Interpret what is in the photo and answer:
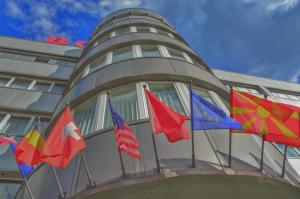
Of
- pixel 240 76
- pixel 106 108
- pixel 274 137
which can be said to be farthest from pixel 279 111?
pixel 240 76

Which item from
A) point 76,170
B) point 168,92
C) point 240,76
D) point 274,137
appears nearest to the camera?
point 76,170

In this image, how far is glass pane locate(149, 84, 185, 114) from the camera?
7797 mm

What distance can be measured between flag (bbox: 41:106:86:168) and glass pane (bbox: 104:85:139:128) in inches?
59.2

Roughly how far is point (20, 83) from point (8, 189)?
8.69 metres

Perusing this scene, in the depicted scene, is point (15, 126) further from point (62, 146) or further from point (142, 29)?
point (142, 29)

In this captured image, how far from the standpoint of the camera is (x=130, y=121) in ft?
23.2

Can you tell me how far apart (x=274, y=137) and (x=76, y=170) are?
504 centimetres

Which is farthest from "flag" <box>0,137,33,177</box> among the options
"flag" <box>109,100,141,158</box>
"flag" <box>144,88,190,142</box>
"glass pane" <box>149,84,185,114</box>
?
"glass pane" <box>149,84,185,114</box>

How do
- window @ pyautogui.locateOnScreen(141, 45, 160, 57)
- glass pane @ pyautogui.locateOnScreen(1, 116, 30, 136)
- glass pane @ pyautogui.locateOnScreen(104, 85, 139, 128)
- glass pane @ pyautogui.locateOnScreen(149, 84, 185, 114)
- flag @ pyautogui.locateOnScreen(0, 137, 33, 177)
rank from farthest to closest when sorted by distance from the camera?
glass pane @ pyautogui.locateOnScreen(1, 116, 30, 136) → window @ pyautogui.locateOnScreen(141, 45, 160, 57) → glass pane @ pyautogui.locateOnScreen(149, 84, 185, 114) → glass pane @ pyautogui.locateOnScreen(104, 85, 139, 128) → flag @ pyautogui.locateOnScreen(0, 137, 33, 177)

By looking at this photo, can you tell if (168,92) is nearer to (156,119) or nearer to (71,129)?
(156,119)

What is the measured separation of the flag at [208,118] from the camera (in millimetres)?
6086

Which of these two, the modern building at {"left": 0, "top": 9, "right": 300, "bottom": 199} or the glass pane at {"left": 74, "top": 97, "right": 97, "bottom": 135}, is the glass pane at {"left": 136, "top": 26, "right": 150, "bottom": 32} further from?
the glass pane at {"left": 74, "top": 97, "right": 97, "bottom": 135}

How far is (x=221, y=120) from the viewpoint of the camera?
622 centimetres

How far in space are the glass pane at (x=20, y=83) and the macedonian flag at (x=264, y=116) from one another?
46.1ft
